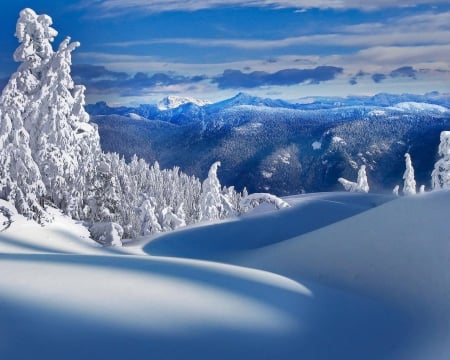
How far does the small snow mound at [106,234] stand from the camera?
819 inches

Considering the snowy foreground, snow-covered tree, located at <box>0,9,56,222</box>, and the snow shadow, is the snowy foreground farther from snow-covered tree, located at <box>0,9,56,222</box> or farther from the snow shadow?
snow-covered tree, located at <box>0,9,56,222</box>

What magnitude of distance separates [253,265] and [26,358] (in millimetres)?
7257

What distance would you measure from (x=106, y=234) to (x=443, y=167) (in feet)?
82.0

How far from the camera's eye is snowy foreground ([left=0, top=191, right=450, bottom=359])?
225 inches

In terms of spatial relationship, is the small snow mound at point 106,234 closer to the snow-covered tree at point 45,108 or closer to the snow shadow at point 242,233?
the snow-covered tree at point 45,108

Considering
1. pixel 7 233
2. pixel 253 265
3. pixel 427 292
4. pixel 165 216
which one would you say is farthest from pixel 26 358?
pixel 165 216

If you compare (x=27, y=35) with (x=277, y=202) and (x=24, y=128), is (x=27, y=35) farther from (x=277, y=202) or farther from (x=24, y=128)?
(x=277, y=202)

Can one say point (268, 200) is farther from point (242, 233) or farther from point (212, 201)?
point (212, 201)

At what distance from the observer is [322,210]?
21.8 metres

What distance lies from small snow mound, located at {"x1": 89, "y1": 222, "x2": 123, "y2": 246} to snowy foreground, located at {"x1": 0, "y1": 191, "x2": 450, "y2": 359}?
969cm

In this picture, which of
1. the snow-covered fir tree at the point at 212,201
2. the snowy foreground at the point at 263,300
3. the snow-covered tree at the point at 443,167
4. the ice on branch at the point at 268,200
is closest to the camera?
the snowy foreground at the point at 263,300

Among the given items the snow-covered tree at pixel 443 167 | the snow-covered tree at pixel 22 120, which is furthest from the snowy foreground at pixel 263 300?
the snow-covered tree at pixel 443 167

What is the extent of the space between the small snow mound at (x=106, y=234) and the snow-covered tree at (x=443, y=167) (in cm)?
2304

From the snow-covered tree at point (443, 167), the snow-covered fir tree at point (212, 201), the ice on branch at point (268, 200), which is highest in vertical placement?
the snow-covered tree at point (443, 167)
